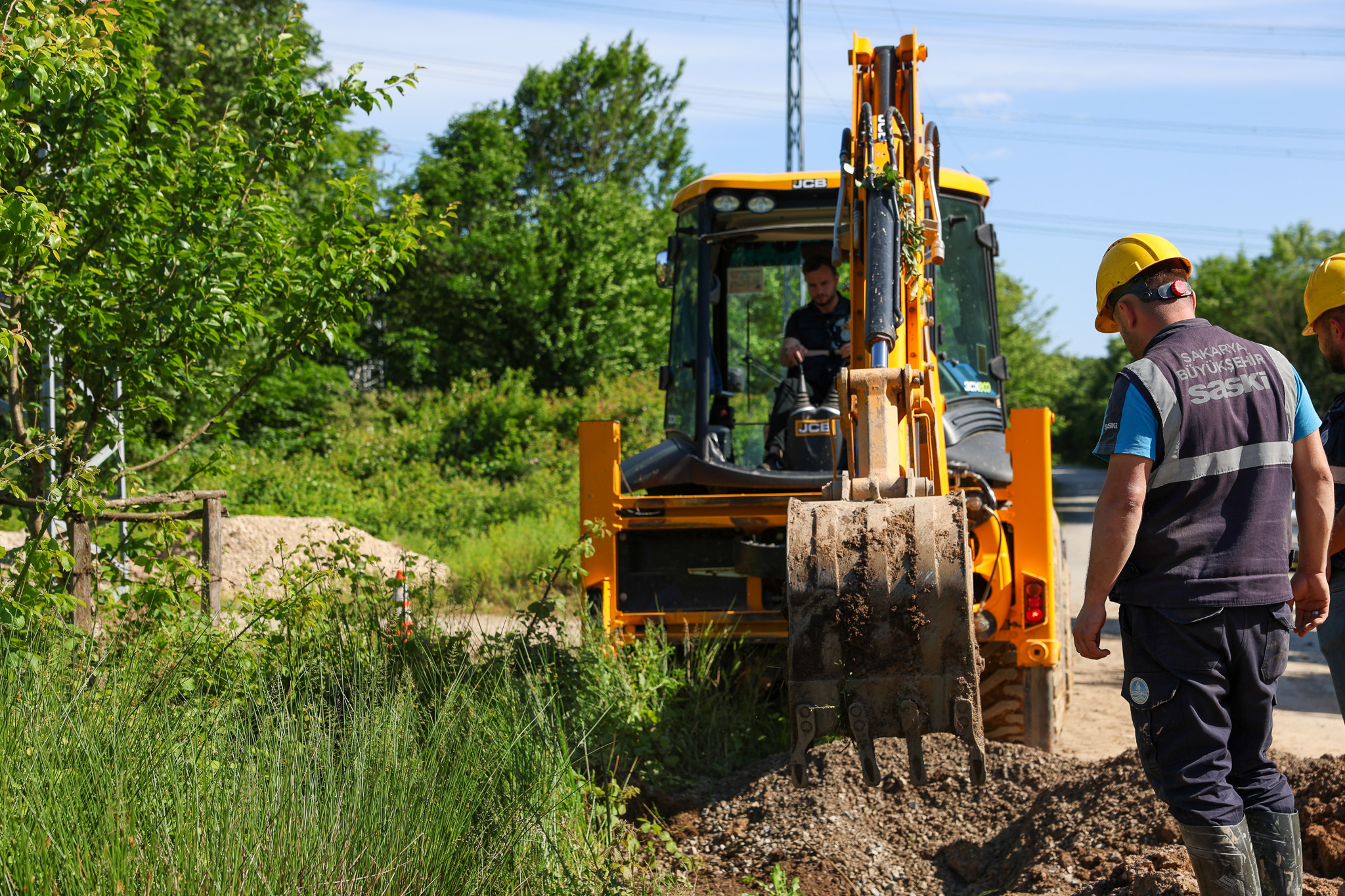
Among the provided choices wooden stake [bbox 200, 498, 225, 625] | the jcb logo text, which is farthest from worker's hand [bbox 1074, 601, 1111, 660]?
wooden stake [bbox 200, 498, 225, 625]

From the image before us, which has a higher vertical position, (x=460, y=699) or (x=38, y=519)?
(x=38, y=519)

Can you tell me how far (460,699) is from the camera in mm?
A: 4375

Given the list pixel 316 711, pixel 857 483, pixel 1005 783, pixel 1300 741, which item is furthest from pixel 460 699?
pixel 1300 741

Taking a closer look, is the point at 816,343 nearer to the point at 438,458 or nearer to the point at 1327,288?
A: the point at 1327,288

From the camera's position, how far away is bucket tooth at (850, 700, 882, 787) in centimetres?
365

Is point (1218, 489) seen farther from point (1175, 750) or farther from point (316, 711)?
point (316, 711)

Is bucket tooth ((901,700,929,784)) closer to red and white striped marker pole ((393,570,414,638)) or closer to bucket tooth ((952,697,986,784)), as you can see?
bucket tooth ((952,697,986,784))

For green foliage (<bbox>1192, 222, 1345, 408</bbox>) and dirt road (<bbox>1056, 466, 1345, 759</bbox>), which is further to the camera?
green foliage (<bbox>1192, 222, 1345, 408</bbox>)

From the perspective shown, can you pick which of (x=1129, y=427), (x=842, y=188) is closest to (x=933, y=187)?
(x=842, y=188)

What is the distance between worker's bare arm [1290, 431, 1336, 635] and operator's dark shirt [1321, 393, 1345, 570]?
271 millimetres

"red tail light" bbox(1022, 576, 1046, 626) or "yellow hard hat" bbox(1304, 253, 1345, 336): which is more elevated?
"yellow hard hat" bbox(1304, 253, 1345, 336)

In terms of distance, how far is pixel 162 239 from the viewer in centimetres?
493

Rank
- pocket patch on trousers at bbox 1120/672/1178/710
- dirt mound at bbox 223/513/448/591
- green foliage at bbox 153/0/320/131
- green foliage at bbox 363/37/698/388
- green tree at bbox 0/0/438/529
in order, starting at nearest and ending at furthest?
pocket patch on trousers at bbox 1120/672/1178/710 < green tree at bbox 0/0/438/529 < dirt mound at bbox 223/513/448/591 < green foliage at bbox 153/0/320/131 < green foliage at bbox 363/37/698/388

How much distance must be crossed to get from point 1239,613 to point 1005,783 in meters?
2.28
